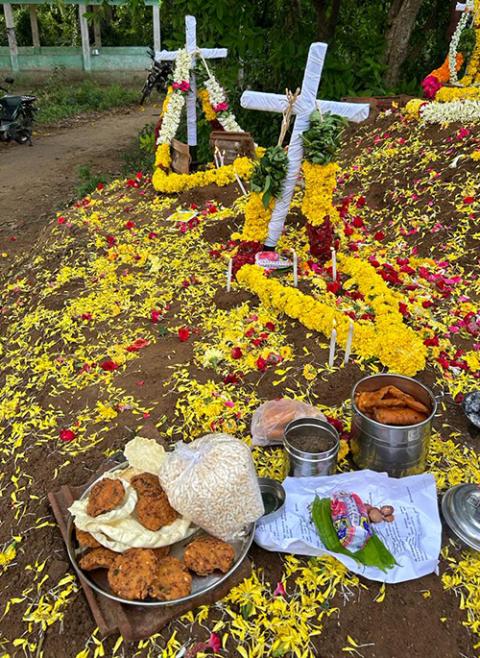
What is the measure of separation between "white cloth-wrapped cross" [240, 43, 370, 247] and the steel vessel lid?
3484 mm

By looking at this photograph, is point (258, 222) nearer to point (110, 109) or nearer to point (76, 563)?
point (76, 563)

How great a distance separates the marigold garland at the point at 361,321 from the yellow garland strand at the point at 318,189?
1.77 ft

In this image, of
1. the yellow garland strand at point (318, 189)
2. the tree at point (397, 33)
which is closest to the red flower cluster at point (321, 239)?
the yellow garland strand at point (318, 189)

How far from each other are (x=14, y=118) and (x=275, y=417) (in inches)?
528

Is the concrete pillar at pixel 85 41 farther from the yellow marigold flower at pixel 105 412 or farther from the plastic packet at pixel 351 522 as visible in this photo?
the plastic packet at pixel 351 522

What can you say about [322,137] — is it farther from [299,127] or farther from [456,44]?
[456,44]

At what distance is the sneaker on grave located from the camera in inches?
223

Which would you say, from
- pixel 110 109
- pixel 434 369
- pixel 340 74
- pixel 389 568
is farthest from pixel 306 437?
pixel 110 109

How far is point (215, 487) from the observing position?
262cm

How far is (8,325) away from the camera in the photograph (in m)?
5.89

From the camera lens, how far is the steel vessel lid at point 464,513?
2.95 m

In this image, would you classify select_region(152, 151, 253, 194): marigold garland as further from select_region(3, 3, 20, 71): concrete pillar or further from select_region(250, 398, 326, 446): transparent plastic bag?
select_region(3, 3, 20, 71): concrete pillar

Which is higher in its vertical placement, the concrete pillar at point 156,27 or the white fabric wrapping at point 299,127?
the concrete pillar at point 156,27

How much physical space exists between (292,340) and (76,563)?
259cm
